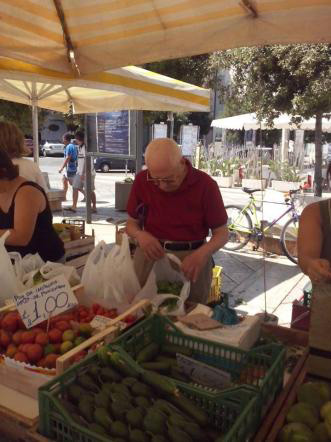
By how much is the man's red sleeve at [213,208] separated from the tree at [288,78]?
20.6ft

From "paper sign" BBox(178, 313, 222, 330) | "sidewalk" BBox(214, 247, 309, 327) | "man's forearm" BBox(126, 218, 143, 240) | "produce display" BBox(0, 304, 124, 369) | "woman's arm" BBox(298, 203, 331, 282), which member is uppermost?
"woman's arm" BBox(298, 203, 331, 282)

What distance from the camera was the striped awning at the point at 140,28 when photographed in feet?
7.14

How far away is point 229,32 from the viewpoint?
2324 millimetres

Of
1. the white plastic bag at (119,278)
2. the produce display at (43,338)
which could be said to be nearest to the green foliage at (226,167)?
the white plastic bag at (119,278)

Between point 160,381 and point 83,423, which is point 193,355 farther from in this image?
point 83,423

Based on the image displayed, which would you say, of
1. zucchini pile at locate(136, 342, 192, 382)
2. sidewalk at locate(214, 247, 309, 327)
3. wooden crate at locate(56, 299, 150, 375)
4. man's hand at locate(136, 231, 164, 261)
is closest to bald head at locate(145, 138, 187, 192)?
man's hand at locate(136, 231, 164, 261)

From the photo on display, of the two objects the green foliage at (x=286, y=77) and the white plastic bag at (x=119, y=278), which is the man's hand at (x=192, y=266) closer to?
the white plastic bag at (x=119, y=278)

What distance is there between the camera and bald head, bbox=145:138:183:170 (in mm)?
2361

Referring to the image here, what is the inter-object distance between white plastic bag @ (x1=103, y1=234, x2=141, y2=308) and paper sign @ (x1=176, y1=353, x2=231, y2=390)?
626 millimetres

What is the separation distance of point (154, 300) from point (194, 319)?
A: 35cm

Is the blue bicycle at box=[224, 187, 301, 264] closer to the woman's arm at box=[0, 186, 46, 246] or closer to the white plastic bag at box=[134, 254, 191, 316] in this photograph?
the white plastic bag at box=[134, 254, 191, 316]

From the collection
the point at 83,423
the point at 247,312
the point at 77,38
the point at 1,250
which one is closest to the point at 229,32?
the point at 77,38

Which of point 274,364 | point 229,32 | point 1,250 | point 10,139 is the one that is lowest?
point 274,364

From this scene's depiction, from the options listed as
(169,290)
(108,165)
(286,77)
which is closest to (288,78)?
(286,77)
